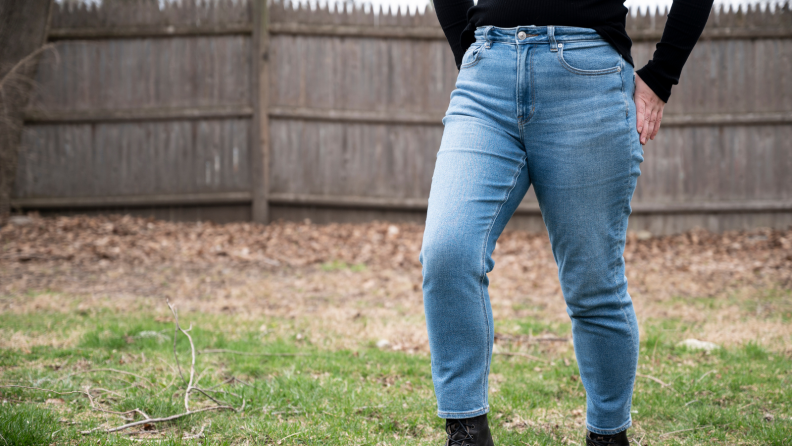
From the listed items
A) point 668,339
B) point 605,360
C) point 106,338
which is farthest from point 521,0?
point 106,338

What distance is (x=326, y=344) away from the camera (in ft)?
10.3

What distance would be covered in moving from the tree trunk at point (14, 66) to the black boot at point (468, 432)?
5998 millimetres

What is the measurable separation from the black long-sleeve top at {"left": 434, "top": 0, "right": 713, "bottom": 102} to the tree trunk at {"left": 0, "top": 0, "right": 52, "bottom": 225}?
578 cm

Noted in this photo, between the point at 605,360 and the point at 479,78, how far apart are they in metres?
0.84

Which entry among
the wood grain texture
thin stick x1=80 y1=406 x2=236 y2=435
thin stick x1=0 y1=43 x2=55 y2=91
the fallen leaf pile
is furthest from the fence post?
thin stick x1=80 y1=406 x2=236 y2=435

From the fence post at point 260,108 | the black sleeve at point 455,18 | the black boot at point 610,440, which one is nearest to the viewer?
the black boot at point 610,440

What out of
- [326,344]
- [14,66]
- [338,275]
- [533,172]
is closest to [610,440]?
[533,172]

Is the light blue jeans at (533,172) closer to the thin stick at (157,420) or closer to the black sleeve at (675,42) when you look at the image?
the black sleeve at (675,42)

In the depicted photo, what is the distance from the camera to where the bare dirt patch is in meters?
3.72

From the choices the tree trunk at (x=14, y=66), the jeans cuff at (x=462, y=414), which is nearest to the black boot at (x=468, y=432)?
the jeans cuff at (x=462, y=414)

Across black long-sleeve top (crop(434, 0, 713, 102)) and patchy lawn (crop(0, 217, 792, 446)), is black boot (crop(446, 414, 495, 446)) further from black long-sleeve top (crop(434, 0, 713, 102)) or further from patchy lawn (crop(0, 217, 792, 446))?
black long-sleeve top (crop(434, 0, 713, 102))

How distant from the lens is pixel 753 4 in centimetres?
712

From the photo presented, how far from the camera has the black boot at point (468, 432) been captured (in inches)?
58.3

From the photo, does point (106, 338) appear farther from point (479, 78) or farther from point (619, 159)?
point (619, 159)
